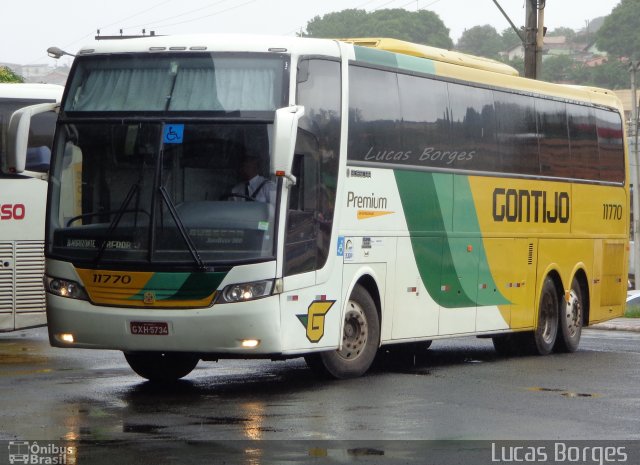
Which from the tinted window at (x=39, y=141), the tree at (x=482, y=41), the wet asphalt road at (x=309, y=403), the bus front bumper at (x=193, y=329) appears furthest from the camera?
the tree at (x=482, y=41)

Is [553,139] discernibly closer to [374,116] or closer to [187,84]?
[374,116]

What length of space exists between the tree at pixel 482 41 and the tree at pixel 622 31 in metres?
28.4

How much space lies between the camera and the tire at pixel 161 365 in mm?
15062

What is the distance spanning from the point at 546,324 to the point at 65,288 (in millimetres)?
8199

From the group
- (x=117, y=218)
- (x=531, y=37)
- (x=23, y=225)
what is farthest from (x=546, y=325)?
(x=531, y=37)

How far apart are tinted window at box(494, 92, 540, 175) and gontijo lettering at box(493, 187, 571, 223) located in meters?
0.30

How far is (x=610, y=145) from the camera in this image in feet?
72.6

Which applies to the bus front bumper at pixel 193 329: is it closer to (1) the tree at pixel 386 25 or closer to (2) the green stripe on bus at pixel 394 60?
(2) the green stripe on bus at pixel 394 60

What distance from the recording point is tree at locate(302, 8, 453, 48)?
137 meters

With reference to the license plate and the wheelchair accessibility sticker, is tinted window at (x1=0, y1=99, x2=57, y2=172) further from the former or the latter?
the license plate

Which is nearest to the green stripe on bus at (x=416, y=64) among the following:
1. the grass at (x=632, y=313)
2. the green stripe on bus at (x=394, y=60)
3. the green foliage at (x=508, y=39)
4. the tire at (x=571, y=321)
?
the green stripe on bus at (x=394, y=60)

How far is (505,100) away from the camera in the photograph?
1892cm

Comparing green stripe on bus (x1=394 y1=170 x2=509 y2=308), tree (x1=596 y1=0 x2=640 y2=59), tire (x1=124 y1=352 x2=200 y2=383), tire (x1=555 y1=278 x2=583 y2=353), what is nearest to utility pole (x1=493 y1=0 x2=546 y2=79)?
tire (x1=555 y1=278 x2=583 y2=353)

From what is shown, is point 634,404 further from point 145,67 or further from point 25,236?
point 25,236
